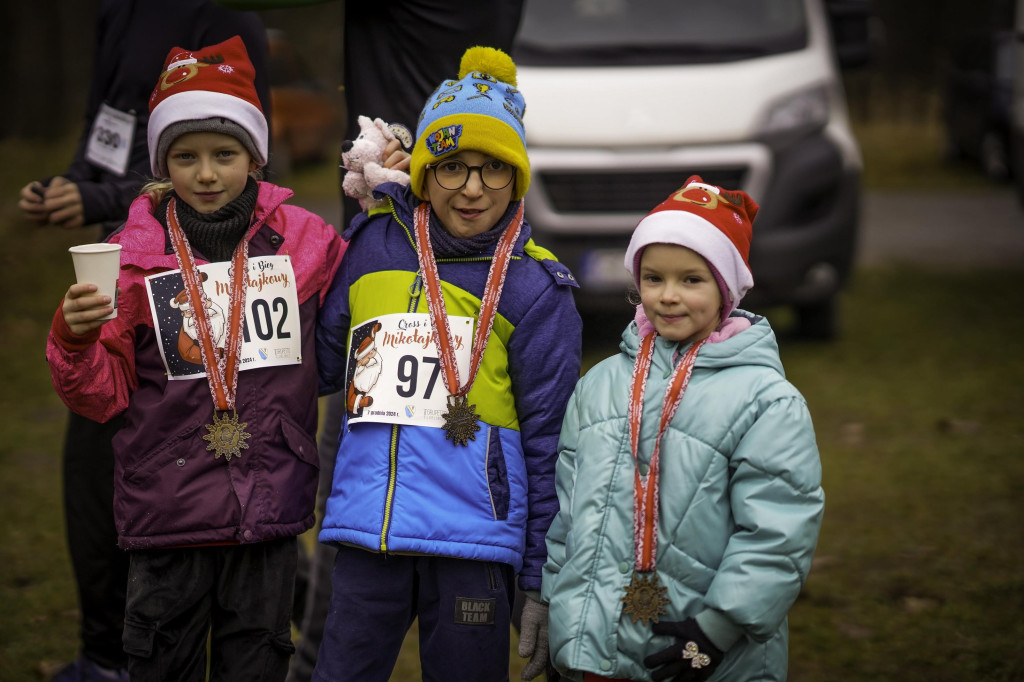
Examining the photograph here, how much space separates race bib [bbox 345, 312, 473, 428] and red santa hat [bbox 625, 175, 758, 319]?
1.55 ft

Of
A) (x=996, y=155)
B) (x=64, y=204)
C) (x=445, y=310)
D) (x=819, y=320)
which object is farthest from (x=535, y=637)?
(x=996, y=155)

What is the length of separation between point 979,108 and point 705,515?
13881 mm

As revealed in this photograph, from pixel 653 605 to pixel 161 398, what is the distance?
4.05 feet

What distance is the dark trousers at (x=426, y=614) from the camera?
2766 mm

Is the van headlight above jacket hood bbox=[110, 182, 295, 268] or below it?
above

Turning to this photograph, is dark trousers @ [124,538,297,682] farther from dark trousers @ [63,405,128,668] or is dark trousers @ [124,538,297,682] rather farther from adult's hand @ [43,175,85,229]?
adult's hand @ [43,175,85,229]

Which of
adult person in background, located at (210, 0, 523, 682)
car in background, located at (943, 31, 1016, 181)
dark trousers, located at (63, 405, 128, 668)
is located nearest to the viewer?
adult person in background, located at (210, 0, 523, 682)

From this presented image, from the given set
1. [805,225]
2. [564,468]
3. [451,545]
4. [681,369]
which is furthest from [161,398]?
[805,225]

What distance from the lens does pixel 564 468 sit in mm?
2738

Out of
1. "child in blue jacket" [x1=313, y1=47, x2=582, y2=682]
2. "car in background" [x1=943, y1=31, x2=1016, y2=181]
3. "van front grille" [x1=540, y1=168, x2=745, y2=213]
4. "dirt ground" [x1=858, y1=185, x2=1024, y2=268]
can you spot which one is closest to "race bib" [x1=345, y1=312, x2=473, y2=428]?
"child in blue jacket" [x1=313, y1=47, x2=582, y2=682]

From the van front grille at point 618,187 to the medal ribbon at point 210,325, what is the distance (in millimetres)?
4377

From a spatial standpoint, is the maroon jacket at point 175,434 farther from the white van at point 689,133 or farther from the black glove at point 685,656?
the white van at point 689,133

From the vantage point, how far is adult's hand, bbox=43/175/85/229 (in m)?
3.40

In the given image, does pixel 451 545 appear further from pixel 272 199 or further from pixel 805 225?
pixel 805 225
